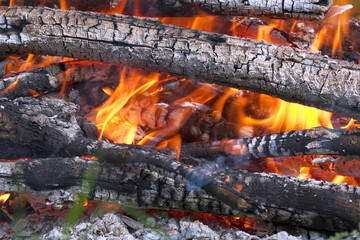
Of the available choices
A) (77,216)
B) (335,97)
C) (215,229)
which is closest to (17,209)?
(77,216)

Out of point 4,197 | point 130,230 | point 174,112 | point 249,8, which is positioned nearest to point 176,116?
point 174,112

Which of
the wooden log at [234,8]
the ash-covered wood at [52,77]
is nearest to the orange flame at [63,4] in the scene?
the wooden log at [234,8]

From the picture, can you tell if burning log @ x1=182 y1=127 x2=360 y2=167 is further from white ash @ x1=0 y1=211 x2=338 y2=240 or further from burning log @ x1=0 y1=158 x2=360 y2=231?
white ash @ x1=0 y1=211 x2=338 y2=240

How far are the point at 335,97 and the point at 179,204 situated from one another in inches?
48.1

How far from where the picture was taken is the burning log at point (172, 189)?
84.9 inches

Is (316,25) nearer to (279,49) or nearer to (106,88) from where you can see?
(279,49)

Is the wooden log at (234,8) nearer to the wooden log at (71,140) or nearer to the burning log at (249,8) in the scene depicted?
the burning log at (249,8)

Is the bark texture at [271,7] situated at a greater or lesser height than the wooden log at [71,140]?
greater

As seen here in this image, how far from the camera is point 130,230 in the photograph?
2.25m

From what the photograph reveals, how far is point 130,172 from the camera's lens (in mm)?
2307

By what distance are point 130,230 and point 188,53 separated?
4.12 feet

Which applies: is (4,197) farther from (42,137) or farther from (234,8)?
(234,8)

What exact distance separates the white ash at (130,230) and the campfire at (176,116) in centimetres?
11

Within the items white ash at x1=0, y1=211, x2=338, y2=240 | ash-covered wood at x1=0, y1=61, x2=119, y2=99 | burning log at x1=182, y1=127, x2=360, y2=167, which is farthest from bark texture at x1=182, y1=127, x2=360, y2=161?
ash-covered wood at x1=0, y1=61, x2=119, y2=99
